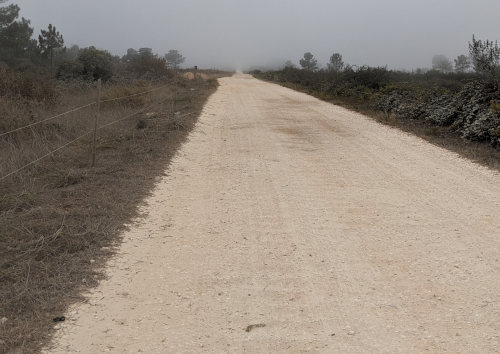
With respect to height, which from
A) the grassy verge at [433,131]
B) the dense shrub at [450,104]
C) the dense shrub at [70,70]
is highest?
the dense shrub at [70,70]

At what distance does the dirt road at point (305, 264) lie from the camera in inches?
131

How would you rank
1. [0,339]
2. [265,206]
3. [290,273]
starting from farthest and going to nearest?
1. [265,206]
2. [290,273]
3. [0,339]

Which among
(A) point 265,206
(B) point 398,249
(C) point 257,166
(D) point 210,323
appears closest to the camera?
(D) point 210,323

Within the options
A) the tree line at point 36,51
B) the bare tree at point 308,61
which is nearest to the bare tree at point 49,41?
the tree line at point 36,51

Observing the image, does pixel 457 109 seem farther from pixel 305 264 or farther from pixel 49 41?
pixel 49 41

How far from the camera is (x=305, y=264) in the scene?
4461 mm

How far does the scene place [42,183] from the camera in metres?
6.63

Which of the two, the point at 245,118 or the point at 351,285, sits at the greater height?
the point at 245,118

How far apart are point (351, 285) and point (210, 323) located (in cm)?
133

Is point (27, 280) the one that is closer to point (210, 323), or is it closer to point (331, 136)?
point (210, 323)

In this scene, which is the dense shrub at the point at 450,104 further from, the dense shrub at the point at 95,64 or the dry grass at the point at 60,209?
the dense shrub at the point at 95,64

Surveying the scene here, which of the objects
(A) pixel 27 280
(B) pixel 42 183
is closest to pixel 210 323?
(A) pixel 27 280

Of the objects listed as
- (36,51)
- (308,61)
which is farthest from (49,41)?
(308,61)

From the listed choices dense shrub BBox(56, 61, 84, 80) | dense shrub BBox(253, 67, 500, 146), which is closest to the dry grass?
dense shrub BBox(253, 67, 500, 146)
